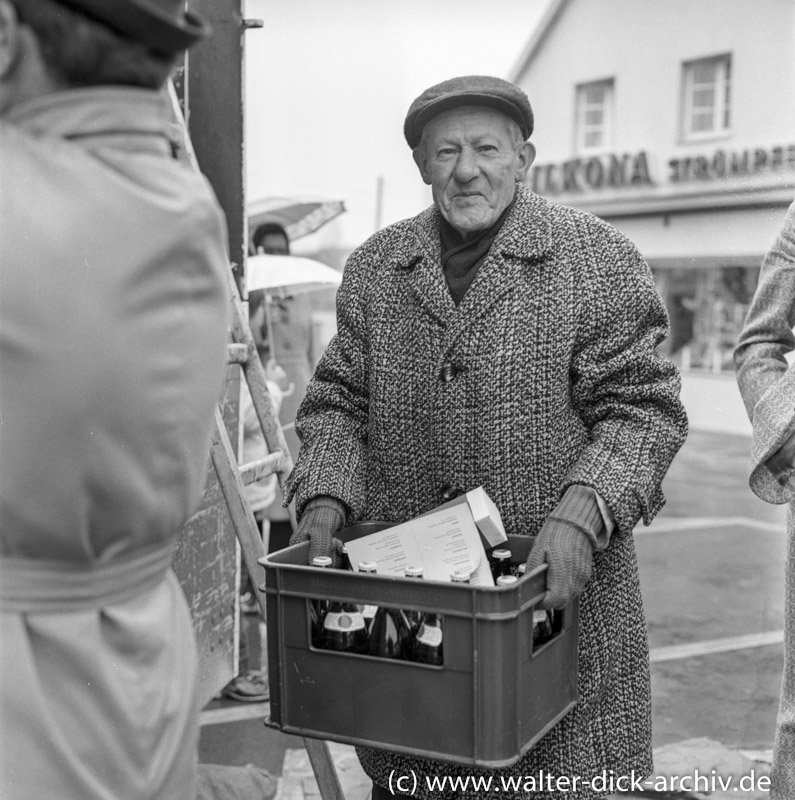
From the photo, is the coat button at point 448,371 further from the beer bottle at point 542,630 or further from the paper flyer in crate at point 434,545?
the beer bottle at point 542,630

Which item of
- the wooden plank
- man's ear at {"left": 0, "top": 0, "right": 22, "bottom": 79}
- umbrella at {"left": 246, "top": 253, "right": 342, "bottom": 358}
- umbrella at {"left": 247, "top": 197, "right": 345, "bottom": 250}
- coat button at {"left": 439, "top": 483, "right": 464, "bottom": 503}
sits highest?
umbrella at {"left": 247, "top": 197, "right": 345, "bottom": 250}

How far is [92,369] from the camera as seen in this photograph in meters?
1.29

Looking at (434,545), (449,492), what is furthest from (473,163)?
(434,545)

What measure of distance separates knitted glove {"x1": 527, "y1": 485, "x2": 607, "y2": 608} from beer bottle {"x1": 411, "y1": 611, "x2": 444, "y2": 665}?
0.23 meters

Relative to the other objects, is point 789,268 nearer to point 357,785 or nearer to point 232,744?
point 357,785

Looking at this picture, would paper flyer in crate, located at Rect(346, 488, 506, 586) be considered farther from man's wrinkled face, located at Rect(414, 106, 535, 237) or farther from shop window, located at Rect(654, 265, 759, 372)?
shop window, located at Rect(654, 265, 759, 372)

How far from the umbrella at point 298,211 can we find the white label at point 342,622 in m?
5.46

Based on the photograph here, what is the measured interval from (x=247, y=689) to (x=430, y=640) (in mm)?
3101

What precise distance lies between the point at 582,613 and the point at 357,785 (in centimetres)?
192

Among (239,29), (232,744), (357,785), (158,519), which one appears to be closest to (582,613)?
(158,519)

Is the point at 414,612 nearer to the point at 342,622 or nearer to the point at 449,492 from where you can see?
the point at 342,622

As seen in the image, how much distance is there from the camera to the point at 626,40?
714 inches

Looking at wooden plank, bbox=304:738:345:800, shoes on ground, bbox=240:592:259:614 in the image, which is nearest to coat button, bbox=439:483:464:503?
wooden plank, bbox=304:738:345:800

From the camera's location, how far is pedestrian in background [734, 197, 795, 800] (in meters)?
3.04
